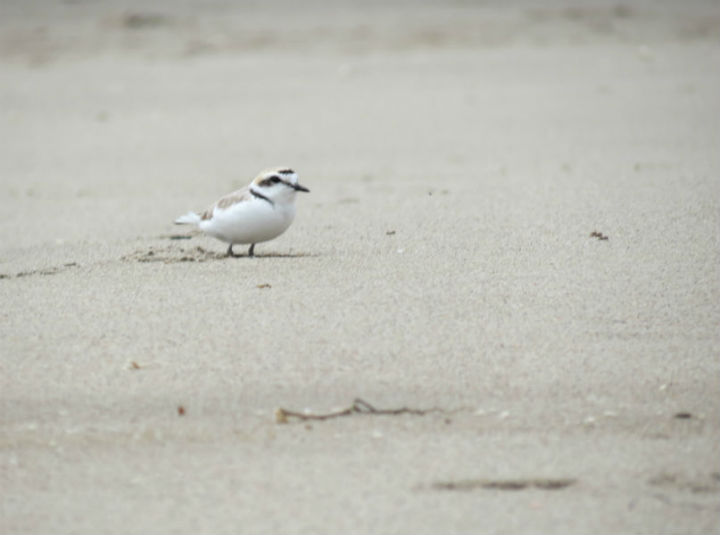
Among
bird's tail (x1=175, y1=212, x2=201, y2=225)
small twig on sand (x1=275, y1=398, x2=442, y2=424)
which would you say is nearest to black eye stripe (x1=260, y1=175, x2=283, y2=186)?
bird's tail (x1=175, y1=212, x2=201, y2=225)

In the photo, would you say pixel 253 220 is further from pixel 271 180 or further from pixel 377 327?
pixel 377 327

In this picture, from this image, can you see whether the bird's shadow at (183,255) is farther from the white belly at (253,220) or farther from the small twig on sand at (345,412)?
the small twig on sand at (345,412)

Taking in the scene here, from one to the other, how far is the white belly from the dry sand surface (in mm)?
139

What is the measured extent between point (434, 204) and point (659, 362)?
260cm

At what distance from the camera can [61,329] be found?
4270mm

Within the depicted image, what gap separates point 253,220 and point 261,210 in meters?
0.06

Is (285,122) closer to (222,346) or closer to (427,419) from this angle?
(222,346)

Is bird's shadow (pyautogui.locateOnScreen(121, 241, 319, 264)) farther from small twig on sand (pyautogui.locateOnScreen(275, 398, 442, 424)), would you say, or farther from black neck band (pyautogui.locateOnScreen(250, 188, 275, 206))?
small twig on sand (pyautogui.locateOnScreen(275, 398, 442, 424))

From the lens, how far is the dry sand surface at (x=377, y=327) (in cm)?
316

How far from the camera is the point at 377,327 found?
4.17 metres

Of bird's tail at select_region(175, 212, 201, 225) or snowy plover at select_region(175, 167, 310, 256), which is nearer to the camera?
snowy plover at select_region(175, 167, 310, 256)

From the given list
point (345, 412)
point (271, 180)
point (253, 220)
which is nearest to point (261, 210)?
point (253, 220)

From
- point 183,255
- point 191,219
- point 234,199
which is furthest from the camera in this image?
point 191,219

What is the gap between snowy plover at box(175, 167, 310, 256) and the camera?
4.99 m
